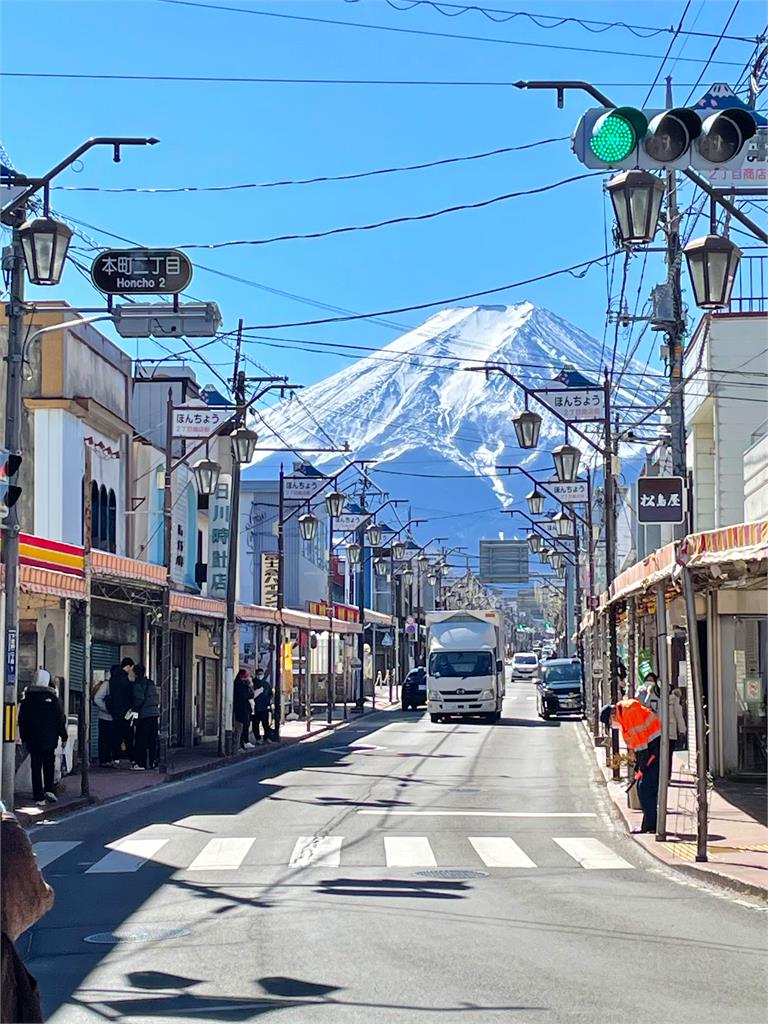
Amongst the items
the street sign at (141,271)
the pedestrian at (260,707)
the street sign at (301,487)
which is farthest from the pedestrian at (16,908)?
the street sign at (301,487)

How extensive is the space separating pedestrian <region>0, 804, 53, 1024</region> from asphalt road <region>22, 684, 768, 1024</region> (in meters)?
2.26

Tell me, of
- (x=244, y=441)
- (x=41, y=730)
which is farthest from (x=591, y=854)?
(x=244, y=441)

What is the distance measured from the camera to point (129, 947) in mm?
10016

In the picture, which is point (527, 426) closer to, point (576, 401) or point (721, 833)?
point (576, 401)

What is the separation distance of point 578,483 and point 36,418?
1551 centimetres

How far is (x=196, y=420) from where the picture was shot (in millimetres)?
30312

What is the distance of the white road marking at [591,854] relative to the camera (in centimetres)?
1472

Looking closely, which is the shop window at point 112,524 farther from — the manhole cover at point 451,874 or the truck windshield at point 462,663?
the manhole cover at point 451,874

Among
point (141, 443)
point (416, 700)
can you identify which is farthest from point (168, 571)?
point (416, 700)

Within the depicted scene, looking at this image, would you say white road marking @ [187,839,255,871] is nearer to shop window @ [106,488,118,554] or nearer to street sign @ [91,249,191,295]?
street sign @ [91,249,191,295]

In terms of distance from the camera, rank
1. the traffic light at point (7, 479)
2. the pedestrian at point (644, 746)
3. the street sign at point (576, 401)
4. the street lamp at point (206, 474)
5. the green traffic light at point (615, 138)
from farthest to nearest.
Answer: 1. the street lamp at point (206, 474)
2. the street sign at point (576, 401)
3. the pedestrian at point (644, 746)
4. the traffic light at point (7, 479)
5. the green traffic light at point (615, 138)

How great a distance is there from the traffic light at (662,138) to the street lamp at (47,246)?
767cm

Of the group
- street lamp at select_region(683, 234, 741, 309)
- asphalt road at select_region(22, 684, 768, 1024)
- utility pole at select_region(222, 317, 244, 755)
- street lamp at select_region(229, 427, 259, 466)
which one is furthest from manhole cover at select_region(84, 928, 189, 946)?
utility pole at select_region(222, 317, 244, 755)

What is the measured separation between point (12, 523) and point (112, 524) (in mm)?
15144
